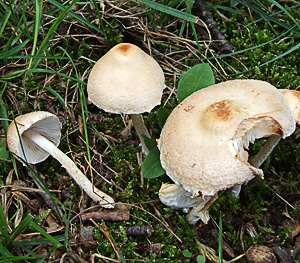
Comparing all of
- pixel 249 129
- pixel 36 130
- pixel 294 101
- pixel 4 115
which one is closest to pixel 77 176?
pixel 36 130

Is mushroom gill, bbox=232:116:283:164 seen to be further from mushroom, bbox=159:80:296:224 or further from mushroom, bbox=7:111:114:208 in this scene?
mushroom, bbox=7:111:114:208

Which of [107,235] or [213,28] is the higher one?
[213,28]

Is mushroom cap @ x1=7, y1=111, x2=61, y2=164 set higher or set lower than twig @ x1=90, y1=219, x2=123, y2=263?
higher

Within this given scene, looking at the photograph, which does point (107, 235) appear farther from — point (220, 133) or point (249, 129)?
point (249, 129)

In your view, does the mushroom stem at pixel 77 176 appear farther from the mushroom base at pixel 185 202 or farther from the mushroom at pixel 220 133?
the mushroom at pixel 220 133

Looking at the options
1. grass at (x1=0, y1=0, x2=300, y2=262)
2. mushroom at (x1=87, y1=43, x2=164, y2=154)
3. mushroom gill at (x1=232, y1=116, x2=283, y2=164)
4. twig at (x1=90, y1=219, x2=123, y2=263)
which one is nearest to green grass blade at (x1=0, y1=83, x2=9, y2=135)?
grass at (x1=0, y1=0, x2=300, y2=262)

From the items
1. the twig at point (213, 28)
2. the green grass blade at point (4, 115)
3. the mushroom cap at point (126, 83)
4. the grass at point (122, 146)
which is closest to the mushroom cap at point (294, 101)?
the grass at point (122, 146)
